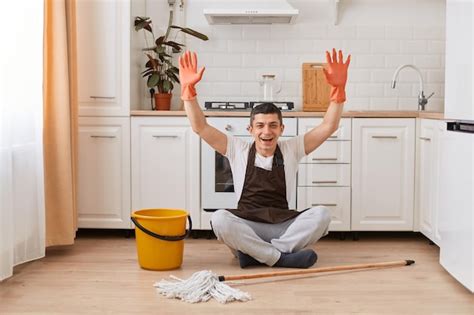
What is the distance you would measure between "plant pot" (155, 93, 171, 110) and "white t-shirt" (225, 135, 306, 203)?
0.95m

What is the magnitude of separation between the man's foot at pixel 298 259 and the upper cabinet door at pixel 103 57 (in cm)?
147

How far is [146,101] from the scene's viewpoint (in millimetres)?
4793

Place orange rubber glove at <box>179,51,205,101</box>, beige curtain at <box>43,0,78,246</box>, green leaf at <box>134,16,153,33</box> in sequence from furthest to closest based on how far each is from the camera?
green leaf at <box>134,16,153,33</box> < beige curtain at <box>43,0,78,246</box> < orange rubber glove at <box>179,51,205,101</box>

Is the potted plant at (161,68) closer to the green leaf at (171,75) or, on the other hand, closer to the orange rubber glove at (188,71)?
the green leaf at (171,75)

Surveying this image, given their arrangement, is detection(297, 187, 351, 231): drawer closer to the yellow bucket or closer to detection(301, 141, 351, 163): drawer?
detection(301, 141, 351, 163): drawer

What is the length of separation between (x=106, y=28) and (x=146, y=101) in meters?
0.71

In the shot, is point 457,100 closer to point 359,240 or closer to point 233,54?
point 359,240

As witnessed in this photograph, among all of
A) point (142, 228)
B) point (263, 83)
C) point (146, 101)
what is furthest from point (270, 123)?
point (146, 101)

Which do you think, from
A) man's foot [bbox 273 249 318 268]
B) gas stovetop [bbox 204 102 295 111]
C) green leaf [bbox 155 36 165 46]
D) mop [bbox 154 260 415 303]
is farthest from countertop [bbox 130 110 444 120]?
mop [bbox 154 260 415 303]

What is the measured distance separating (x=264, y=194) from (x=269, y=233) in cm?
21

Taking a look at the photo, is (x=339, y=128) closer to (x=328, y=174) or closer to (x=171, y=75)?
(x=328, y=174)

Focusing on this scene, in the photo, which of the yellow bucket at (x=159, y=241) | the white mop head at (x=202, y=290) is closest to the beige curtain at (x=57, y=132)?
the yellow bucket at (x=159, y=241)

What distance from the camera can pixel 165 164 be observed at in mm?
4289

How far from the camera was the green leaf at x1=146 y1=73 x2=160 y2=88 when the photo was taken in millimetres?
4457
